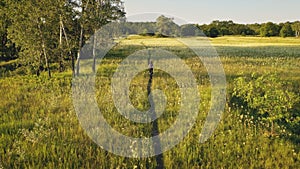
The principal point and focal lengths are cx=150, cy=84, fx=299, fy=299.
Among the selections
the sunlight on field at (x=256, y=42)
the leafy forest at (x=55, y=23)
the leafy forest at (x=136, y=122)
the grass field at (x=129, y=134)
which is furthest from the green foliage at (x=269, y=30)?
the grass field at (x=129, y=134)

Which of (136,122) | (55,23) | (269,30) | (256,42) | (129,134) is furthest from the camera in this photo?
(269,30)

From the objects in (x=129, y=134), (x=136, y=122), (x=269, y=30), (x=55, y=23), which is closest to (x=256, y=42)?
(x=269, y=30)

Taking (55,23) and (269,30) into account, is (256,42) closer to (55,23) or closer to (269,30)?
(269,30)

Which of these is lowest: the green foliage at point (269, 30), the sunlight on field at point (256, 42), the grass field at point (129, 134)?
the grass field at point (129, 134)

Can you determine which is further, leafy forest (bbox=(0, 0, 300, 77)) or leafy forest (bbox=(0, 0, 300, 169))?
leafy forest (bbox=(0, 0, 300, 77))

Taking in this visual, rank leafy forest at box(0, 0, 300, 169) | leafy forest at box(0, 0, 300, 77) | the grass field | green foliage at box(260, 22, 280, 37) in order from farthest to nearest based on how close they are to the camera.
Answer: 1. green foliage at box(260, 22, 280, 37)
2. leafy forest at box(0, 0, 300, 77)
3. leafy forest at box(0, 0, 300, 169)
4. the grass field

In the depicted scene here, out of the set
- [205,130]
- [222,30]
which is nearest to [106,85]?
[205,130]

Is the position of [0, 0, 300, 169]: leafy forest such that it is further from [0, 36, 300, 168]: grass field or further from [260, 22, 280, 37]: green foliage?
[260, 22, 280, 37]: green foliage

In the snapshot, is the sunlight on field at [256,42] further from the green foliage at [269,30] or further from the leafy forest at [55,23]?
the leafy forest at [55,23]

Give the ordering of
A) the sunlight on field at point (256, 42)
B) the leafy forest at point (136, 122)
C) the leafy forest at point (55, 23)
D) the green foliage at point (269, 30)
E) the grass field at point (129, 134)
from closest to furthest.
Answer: the grass field at point (129, 134), the leafy forest at point (136, 122), the leafy forest at point (55, 23), the sunlight on field at point (256, 42), the green foliage at point (269, 30)

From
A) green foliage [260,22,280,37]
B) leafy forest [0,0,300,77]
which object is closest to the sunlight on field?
green foliage [260,22,280,37]

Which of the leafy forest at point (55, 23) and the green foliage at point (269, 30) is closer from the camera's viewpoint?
the leafy forest at point (55, 23)

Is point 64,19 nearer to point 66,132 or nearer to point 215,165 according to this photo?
point 66,132

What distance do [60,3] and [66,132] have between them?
1005cm
